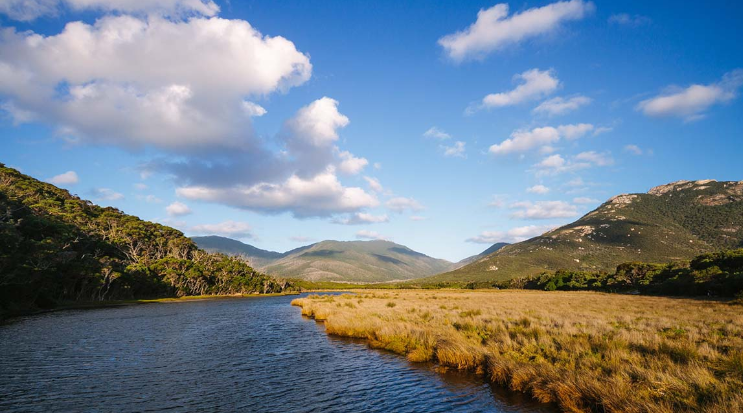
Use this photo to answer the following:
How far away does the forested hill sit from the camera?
53.2 meters

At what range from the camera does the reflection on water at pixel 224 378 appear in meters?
13.8

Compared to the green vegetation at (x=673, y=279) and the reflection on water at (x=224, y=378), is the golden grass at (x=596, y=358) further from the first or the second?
the green vegetation at (x=673, y=279)

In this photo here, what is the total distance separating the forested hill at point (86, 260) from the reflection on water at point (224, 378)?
33.6m

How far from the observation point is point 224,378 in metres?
17.9

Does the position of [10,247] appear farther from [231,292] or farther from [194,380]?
[231,292]

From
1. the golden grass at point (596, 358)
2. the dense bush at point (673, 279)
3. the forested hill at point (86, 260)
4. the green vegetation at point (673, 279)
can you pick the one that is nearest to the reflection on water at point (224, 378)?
the golden grass at point (596, 358)

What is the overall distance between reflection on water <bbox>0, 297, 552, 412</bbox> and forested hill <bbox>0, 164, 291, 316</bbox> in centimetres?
3364

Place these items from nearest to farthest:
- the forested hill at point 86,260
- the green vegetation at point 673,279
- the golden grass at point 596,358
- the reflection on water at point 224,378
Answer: the golden grass at point 596,358 < the reflection on water at point 224,378 < the forested hill at point 86,260 < the green vegetation at point 673,279

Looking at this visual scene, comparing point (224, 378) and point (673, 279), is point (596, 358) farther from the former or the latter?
point (673, 279)

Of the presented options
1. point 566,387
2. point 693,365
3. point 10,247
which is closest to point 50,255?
point 10,247

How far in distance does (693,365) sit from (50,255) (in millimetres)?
81022

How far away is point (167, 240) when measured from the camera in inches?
5694

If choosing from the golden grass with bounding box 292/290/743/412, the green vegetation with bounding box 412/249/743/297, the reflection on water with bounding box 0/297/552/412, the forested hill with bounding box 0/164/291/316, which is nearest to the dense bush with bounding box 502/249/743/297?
the green vegetation with bounding box 412/249/743/297

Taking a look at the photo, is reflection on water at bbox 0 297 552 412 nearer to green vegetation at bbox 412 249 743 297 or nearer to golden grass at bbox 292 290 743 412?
golden grass at bbox 292 290 743 412
